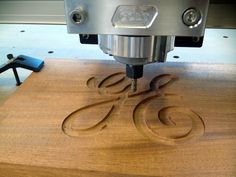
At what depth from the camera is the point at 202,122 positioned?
38 cm

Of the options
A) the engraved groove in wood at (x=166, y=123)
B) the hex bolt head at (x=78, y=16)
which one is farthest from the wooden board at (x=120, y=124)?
the hex bolt head at (x=78, y=16)

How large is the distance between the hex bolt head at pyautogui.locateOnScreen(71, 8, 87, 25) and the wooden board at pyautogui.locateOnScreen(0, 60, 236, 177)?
0.16 m

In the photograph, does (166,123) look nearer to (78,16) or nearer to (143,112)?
(143,112)

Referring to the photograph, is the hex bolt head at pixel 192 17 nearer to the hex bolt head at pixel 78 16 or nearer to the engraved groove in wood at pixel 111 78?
the hex bolt head at pixel 78 16

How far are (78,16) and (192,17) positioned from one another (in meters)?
0.13

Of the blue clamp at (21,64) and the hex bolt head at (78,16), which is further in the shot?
the blue clamp at (21,64)

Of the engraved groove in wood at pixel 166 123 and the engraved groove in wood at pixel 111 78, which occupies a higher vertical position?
the engraved groove in wood at pixel 111 78

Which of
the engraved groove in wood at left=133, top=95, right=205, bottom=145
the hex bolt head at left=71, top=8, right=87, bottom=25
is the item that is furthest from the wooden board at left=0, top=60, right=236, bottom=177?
the hex bolt head at left=71, top=8, right=87, bottom=25

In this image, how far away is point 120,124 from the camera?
373 millimetres

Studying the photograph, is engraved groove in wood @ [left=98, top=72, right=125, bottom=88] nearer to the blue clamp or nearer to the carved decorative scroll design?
the carved decorative scroll design

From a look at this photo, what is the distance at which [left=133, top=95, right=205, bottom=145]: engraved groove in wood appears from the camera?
347 millimetres

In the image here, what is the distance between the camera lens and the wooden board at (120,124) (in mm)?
312

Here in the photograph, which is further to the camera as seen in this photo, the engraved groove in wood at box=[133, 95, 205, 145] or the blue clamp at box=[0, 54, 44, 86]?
the blue clamp at box=[0, 54, 44, 86]

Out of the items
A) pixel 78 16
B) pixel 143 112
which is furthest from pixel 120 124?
pixel 78 16
